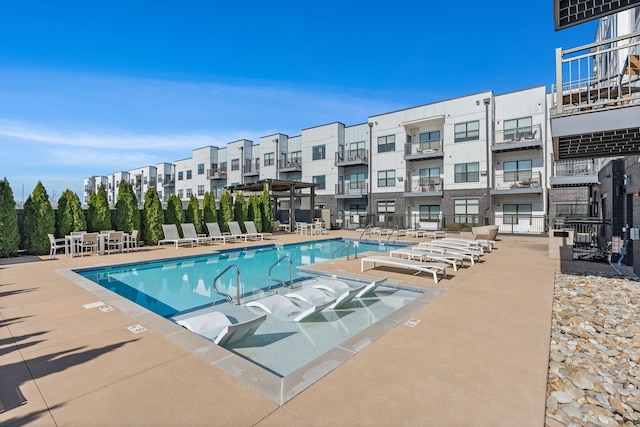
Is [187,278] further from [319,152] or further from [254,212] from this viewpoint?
[319,152]

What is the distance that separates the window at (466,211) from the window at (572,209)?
15.5 ft

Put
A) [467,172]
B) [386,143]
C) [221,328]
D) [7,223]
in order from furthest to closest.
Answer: [386,143] → [467,172] → [7,223] → [221,328]

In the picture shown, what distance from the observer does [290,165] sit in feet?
110

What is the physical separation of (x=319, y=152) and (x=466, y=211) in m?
14.6

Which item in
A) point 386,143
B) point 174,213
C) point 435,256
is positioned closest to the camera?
point 435,256

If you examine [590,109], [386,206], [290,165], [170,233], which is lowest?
[170,233]

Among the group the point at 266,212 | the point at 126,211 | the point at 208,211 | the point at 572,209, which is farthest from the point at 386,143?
the point at 126,211

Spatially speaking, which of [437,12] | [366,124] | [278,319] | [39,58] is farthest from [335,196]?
[278,319]

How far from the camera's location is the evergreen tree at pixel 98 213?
487 inches

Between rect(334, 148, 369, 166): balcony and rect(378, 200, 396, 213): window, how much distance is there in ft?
13.0

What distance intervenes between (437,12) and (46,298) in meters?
18.3

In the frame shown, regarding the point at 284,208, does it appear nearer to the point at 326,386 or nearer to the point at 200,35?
the point at 200,35

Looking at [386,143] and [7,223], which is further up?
[386,143]

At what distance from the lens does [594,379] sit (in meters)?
2.98
